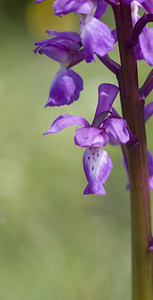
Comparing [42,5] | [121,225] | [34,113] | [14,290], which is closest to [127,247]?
[121,225]

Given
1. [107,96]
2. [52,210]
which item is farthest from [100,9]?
[52,210]

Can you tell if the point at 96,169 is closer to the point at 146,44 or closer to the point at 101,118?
the point at 101,118

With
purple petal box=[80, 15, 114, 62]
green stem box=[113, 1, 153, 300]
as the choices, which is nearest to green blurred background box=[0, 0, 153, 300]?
green stem box=[113, 1, 153, 300]

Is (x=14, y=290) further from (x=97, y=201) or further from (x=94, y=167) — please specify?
(x=94, y=167)

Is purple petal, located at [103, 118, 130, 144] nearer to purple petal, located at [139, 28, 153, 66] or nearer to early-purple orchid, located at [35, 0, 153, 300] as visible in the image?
early-purple orchid, located at [35, 0, 153, 300]

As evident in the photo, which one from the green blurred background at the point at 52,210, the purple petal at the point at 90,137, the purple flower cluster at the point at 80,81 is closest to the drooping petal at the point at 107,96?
the purple flower cluster at the point at 80,81

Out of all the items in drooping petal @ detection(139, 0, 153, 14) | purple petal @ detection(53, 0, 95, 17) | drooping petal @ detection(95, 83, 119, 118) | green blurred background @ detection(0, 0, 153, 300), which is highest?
drooping petal @ detection(139, 0, 153, 14)

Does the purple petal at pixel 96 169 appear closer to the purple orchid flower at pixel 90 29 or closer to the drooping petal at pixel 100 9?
the purple orchid flower at pixel 90 29
